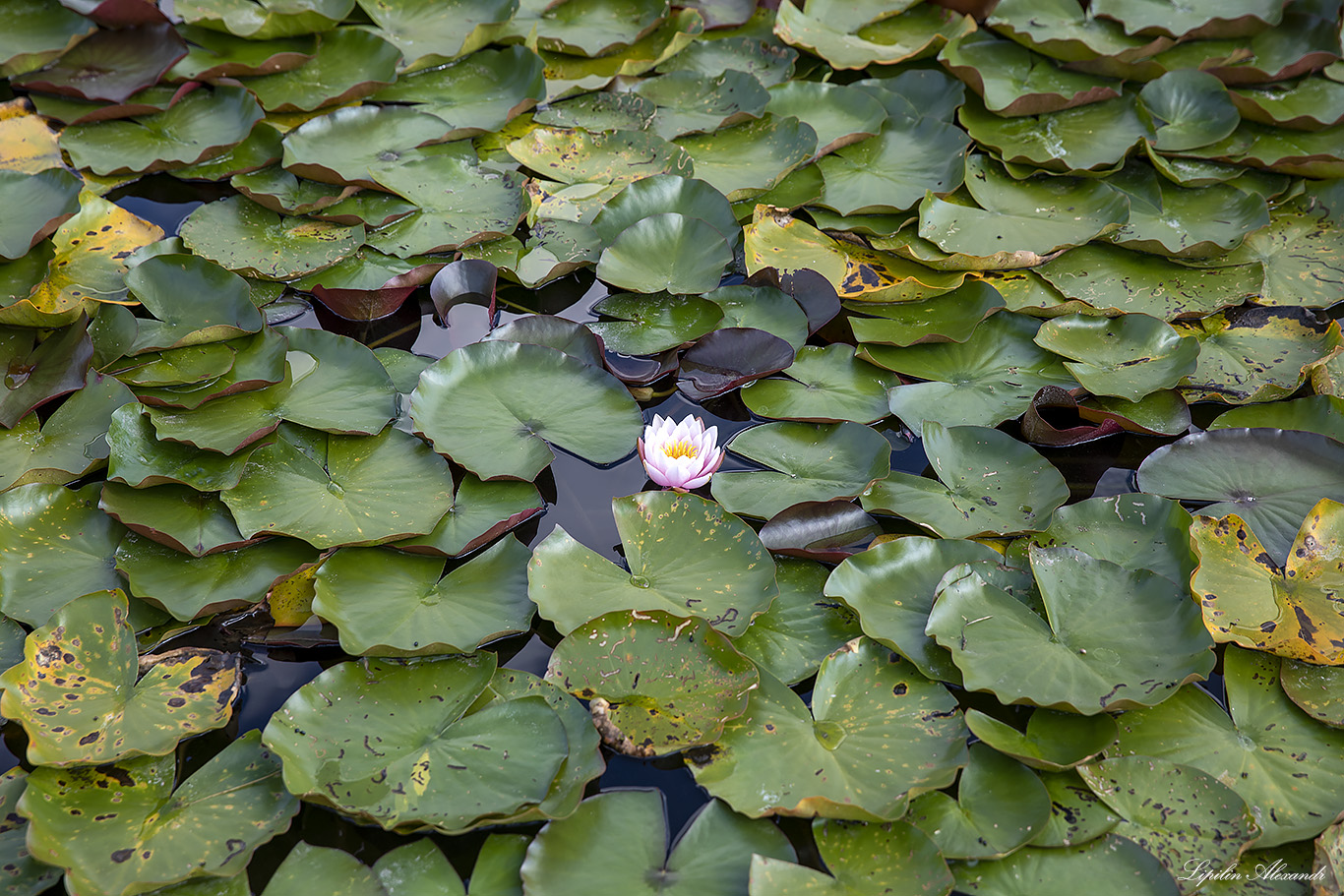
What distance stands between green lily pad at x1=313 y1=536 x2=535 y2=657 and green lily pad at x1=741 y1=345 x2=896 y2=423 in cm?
67

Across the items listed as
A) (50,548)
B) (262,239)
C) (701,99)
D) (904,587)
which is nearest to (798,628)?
(904,587)

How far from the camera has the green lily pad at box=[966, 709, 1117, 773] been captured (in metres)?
1.42

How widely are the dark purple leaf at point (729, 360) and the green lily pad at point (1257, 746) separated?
3.26ft

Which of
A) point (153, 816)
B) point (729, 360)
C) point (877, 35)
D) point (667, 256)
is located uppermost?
point (877, 35)

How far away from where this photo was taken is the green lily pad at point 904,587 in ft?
5.11

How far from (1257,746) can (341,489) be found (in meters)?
1.70

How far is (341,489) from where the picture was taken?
5.75 ft

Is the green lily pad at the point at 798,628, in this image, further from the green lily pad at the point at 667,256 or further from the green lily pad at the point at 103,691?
the green lily pad at the point at 103,691

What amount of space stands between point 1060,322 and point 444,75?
1.95m

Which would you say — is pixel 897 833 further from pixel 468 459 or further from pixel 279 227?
pixel 279 227

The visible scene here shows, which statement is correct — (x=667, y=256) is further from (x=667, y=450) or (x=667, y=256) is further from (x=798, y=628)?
(x=798, y=628)

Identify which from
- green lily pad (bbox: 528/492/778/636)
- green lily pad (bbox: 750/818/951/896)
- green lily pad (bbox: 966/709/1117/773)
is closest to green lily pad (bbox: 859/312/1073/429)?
green lily pad (bbox: 528/492/778/636)

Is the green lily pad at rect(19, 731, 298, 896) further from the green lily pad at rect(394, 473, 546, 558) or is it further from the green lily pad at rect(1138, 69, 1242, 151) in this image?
the green lily pad at rect(1138, 69, 1242, 151)

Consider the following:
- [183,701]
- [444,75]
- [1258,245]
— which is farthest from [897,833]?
[444,75]
